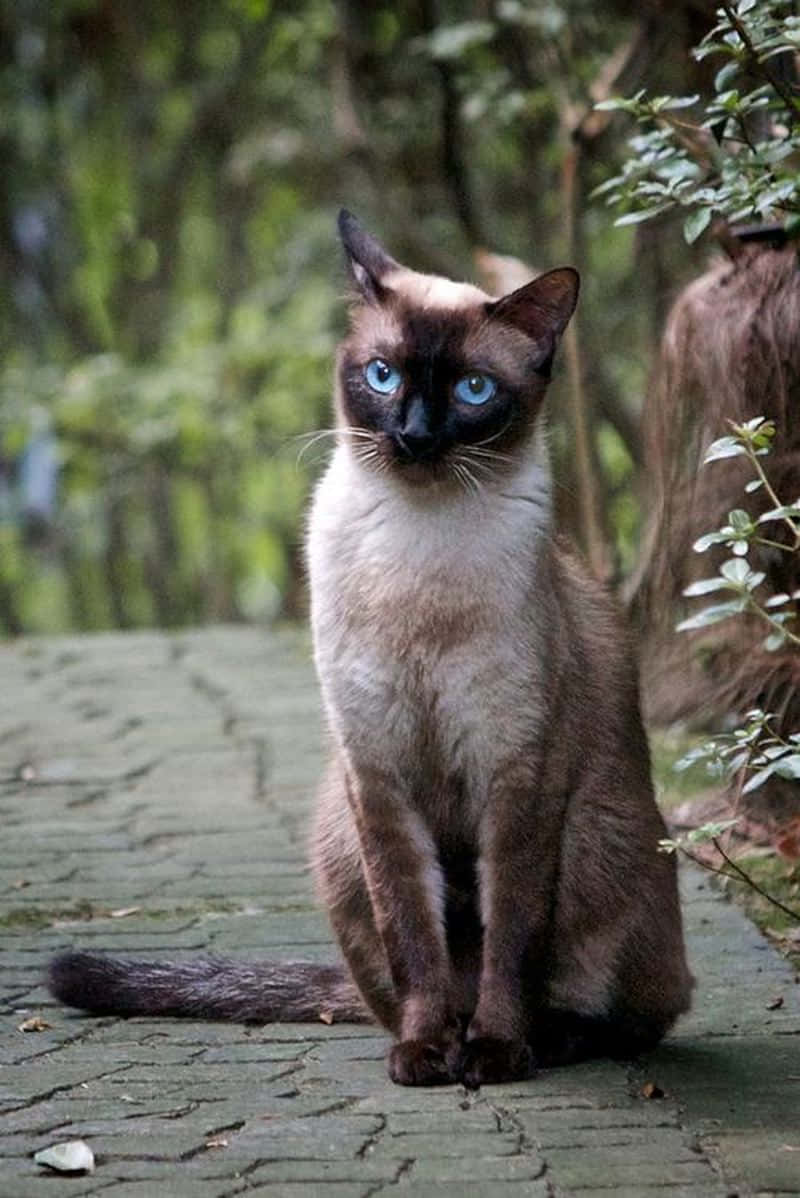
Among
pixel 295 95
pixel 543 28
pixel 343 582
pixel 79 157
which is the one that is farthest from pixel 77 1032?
pixel 79 157

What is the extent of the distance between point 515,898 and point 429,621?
552 millimetres

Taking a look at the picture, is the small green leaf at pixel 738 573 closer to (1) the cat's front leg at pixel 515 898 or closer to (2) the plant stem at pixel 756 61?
(1) the cat's front leg at pixel 515 898

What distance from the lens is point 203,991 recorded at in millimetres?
4492

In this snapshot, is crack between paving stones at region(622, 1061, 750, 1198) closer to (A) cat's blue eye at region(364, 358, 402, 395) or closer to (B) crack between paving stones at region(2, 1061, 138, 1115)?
(B) crack between paving stones at region(2, 1061, 138, 1115)

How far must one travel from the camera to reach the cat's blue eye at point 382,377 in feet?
13.8

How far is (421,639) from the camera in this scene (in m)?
4.10

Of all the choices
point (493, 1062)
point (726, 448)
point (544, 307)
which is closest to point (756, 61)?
point (544, 307)

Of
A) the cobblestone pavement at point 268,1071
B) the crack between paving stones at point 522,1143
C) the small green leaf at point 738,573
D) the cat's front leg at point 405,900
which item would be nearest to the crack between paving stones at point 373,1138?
the cobblestone pavement at point 268,1071

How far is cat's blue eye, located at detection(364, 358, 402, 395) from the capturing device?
4191 mm

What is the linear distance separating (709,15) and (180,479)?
8.63 m

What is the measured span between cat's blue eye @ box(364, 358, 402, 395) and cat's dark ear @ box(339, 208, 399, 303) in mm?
181

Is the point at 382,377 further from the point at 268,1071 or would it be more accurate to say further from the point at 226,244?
the point at 226,244

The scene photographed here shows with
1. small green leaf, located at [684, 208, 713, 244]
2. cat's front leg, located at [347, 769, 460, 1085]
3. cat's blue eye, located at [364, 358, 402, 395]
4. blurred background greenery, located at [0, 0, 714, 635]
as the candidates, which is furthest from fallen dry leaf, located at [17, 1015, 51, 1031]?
blurred background greenery, located at [0, 0, 714, 635]

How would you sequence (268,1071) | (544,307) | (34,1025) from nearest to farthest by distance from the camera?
(268,1071), (544,307), (34,1025)
